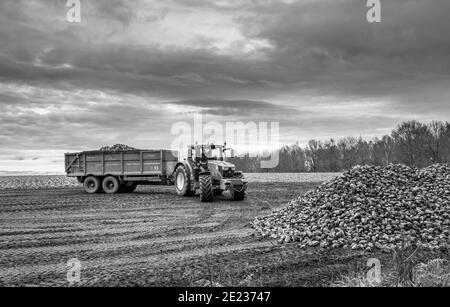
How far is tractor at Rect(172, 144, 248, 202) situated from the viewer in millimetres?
18812

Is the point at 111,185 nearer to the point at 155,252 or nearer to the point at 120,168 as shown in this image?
the point at 120,168

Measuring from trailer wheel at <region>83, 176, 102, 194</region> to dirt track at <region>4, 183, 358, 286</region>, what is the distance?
21.9 ft

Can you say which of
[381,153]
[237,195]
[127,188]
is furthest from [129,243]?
[381,153]

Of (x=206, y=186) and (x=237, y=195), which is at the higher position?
(x=206, y=186)

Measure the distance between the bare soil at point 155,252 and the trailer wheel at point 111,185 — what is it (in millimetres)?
8225

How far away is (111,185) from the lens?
24469 millimetres

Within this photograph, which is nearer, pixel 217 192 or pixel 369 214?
pixel 369 214

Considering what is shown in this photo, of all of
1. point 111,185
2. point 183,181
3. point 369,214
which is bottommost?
point 369,214

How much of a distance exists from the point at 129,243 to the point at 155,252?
1.27 m

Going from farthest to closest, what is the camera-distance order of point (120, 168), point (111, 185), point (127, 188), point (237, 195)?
point (127, 188), point (111, 185), point (120, 168), point (237, 195)
